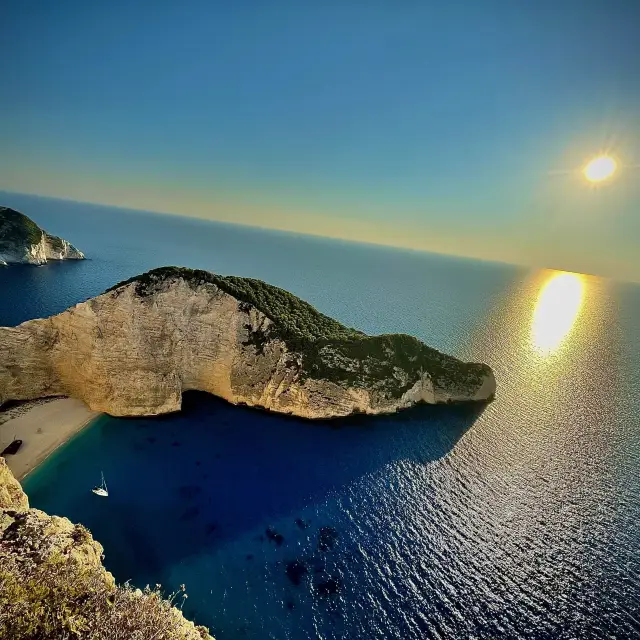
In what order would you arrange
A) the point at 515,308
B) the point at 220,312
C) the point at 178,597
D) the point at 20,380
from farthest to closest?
the point at 515,308, the point at 220,312, the point at 20,380, the point at 178,597

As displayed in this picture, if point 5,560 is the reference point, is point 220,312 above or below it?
above

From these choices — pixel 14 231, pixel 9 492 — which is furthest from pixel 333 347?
pixel 14 231

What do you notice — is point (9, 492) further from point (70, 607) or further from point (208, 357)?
point (208, 357)

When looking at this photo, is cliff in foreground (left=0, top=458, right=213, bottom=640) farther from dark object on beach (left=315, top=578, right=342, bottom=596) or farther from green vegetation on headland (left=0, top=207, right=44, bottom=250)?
green vegetation on headland (left=0, top=207, right=44, bottom=250)

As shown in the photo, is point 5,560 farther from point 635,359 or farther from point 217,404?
point 635,359

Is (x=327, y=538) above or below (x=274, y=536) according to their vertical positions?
above

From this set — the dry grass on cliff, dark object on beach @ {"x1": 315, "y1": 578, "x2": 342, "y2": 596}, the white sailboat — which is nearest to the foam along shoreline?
the white sailboat

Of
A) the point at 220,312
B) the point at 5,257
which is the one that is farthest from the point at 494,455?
the point at 5,257
